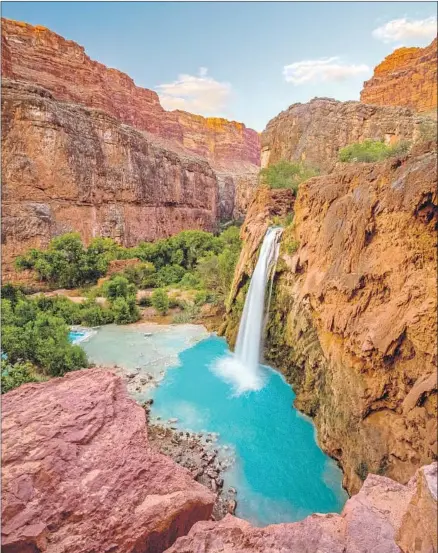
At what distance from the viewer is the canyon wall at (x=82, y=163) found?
21406 mm

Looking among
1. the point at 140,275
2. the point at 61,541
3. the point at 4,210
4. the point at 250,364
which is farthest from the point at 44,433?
the point at 4,210

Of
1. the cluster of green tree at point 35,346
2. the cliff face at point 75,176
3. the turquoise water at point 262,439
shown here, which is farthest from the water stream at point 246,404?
the cliff face at point 75,176

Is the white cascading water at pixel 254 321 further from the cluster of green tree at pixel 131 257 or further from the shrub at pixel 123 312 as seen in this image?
the shrub at pixel 123 312

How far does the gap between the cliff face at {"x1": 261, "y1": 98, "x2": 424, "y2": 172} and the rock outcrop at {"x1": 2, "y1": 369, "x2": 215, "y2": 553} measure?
17924 millimetres

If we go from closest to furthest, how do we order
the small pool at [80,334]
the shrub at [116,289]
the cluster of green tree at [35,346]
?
the cluster of green tree at [35,346] → the small pool at [80,334] → the shrub at [116,289]

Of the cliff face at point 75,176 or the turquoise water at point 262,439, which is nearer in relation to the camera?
the turquoise water at point 262,439

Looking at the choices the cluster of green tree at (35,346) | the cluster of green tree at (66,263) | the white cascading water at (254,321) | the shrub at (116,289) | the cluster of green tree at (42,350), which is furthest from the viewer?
the cluster of green tree at (66,263)

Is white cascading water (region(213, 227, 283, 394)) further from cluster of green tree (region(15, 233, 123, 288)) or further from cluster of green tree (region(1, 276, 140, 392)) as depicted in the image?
cluster of green tree (region(15, 233, 123, 288))

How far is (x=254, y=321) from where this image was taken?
1078cm

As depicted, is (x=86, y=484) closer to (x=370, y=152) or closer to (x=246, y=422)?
(x=246, y=422)

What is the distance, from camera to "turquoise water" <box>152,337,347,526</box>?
217 inches

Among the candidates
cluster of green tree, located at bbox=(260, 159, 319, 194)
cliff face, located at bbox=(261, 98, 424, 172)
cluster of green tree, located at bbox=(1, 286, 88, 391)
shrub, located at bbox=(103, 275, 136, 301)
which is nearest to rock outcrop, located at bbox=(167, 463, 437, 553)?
cluster of green tree, located at bbox=(1, 286, 88, 391)

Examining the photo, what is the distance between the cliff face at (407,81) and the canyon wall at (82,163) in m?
22.9

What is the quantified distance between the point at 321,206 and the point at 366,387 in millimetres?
4634
